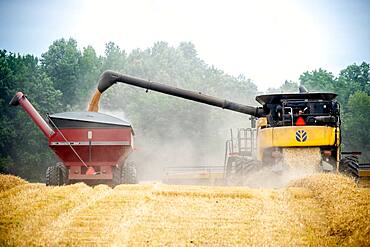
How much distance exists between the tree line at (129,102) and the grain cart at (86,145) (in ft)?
81.3

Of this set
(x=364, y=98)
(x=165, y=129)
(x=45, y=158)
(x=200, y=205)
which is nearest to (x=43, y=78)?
(x=45, y=158)

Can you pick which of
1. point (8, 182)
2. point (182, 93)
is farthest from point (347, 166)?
point (8, 182)

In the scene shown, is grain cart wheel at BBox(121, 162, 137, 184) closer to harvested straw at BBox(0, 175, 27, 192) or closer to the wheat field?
harvested straw at BBox(0, 175, 27, 192)

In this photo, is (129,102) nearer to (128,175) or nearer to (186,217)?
(128,175)

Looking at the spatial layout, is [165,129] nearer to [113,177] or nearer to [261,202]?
[113,177]

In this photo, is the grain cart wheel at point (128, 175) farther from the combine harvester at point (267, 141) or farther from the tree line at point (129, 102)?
the tree line at point (129, 102)

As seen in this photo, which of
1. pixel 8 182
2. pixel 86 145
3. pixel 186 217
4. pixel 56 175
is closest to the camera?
pixel 186 217

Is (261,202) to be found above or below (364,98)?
below

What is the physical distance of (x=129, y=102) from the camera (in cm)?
5047

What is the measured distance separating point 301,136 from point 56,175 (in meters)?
6.83

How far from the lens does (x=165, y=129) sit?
48688mm

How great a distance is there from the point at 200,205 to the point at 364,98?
152 ft

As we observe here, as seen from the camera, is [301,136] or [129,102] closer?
[301,136]

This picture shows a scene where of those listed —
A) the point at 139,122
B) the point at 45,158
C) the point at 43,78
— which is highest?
the point at 43,78
